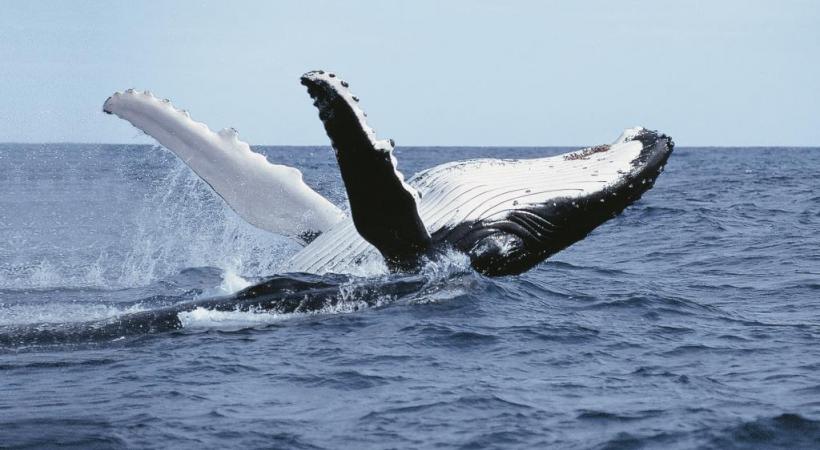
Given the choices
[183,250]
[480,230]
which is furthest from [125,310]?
[183,250]

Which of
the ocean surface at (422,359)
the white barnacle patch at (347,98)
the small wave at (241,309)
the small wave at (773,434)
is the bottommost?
the small wave at (773,434)

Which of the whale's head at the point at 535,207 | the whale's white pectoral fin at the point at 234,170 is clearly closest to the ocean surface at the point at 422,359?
the whale's head at the point at 535,207

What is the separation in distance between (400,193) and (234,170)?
271 centimetres

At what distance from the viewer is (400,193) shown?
7.84 metres

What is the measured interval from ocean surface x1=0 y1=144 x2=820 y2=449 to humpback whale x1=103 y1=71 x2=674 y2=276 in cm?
40

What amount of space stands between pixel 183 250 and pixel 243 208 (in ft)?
23.2

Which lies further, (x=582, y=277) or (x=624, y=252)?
(x=624, y=252)

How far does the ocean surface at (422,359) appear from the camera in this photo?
228 inches

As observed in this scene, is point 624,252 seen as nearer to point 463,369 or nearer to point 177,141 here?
point 177,141

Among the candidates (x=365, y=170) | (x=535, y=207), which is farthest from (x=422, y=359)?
(x=535, y=207)

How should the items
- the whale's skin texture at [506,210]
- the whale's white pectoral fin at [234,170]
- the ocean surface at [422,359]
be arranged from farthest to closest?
the whale's white pectoral fin at [234,170] → the whale's skin texture at [506,210] → the ocean surface at [422,359]

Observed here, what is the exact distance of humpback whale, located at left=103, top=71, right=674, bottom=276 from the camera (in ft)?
25.2

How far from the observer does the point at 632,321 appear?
9.11 metres

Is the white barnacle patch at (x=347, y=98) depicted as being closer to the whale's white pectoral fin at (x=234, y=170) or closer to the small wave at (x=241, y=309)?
the small wave at (x=241, y=309)
